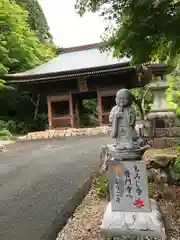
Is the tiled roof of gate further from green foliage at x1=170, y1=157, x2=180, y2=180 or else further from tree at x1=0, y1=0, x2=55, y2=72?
green foliage at x1=170, y1=157, x2=180, y2=180

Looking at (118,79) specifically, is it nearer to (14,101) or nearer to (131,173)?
(14,101)

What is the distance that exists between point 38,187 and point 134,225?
253 cm

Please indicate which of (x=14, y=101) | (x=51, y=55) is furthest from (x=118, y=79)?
(x=51, y=55)

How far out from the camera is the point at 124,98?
10.1ft

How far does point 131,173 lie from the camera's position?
3.09m

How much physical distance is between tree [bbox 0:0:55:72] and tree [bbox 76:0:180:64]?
12077mm

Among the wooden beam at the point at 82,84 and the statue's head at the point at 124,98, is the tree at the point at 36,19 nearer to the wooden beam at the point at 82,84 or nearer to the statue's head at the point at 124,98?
the wooden beam at the point at 82,84

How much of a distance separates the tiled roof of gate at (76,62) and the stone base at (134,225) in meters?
9.57

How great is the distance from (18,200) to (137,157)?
2335 millimetres

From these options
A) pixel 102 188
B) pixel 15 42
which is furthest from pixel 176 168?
pixel 15 42

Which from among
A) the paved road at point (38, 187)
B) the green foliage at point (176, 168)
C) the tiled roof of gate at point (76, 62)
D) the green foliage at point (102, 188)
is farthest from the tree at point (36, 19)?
the green foliage at point (176, 168)

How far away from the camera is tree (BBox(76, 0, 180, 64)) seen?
2.84 m

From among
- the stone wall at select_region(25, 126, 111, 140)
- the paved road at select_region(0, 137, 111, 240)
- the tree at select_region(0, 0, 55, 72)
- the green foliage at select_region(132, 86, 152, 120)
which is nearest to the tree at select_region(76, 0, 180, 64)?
the paved road at select_region(0, 137, 111, 240)

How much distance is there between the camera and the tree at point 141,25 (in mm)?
2844
